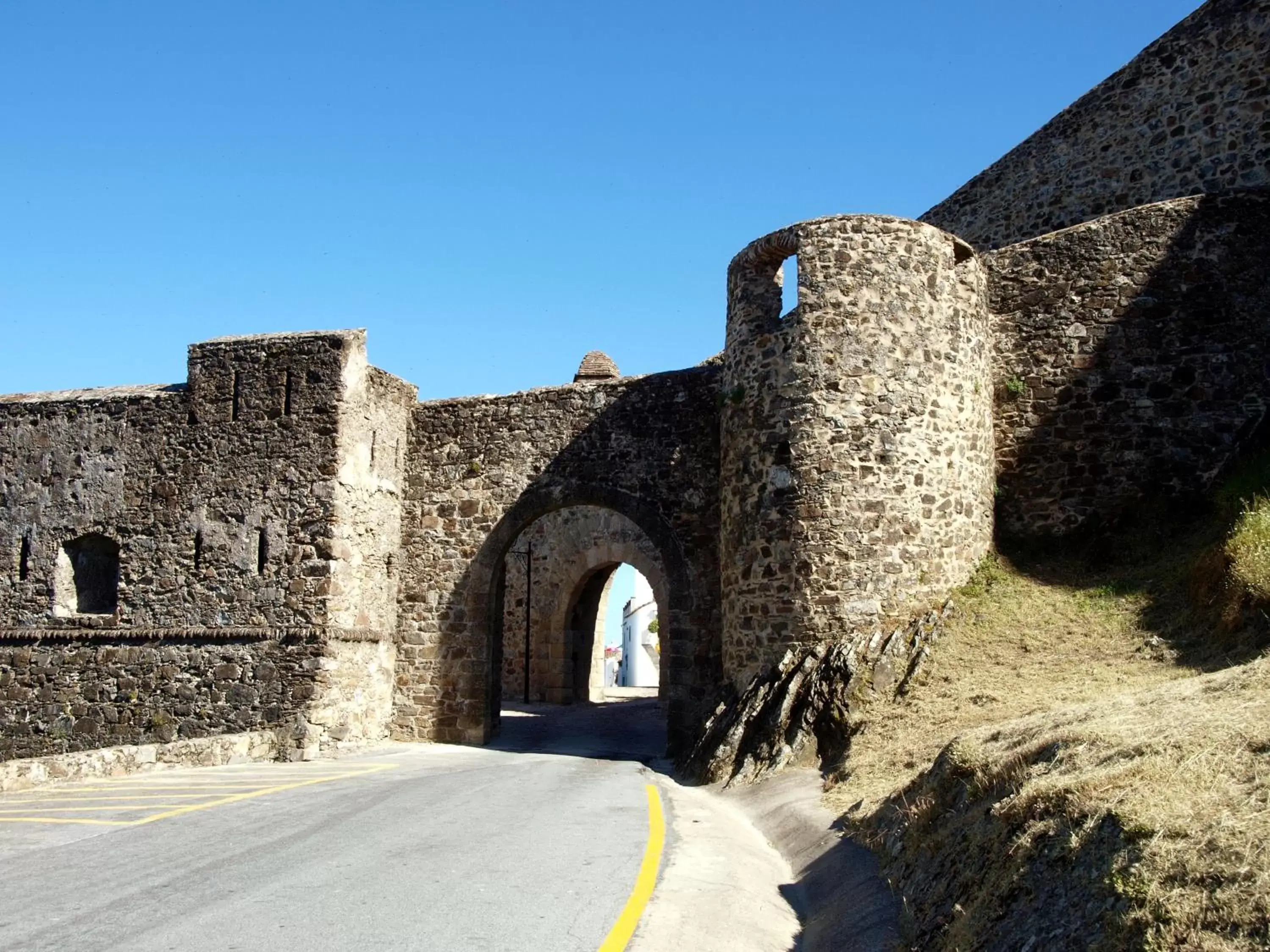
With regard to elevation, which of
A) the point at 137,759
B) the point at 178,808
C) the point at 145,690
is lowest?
the point at 137,759

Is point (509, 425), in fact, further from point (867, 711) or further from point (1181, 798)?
point (1181, 798)

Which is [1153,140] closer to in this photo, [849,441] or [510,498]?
[849,441]

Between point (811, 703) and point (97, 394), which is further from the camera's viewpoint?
point (97, 394)

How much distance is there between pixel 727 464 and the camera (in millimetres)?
15016

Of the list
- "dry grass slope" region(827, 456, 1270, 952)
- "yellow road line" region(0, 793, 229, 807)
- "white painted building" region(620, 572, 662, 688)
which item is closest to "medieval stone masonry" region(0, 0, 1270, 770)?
"dry grass slope" region(827, 456, 1270, 952)

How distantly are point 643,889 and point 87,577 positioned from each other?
13971mm

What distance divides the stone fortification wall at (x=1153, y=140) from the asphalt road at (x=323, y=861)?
12063mm

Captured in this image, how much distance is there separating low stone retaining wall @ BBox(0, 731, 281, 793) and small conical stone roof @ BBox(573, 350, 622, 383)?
42.6 feet

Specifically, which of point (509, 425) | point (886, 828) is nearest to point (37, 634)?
point (509, 425)

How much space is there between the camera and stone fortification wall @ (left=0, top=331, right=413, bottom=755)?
16188mm

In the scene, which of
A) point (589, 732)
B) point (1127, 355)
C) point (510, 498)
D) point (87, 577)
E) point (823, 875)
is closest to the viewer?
point (823, 875)

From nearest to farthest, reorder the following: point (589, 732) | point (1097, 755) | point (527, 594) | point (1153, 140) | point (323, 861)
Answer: point (1097, 755) < point (323, 861) < point (1153, 140) < point (589, 732) < point (527, 594)

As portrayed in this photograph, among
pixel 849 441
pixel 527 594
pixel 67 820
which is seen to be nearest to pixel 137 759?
pixel 67 820

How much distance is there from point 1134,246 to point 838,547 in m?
5.79
